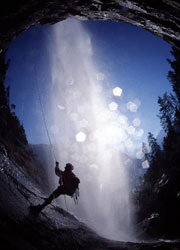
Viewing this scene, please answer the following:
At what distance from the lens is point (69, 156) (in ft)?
396

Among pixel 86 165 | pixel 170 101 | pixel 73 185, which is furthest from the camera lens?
pixel 86 165

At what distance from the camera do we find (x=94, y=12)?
23.9 ft

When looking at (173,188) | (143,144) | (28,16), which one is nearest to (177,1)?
(28,16)

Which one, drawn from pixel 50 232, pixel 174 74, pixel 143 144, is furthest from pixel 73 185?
pixel 143 144

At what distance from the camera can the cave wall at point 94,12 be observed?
515 centimetres

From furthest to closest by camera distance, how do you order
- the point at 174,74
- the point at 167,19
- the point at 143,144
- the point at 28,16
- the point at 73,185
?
the point at 143,144 < the point at 174,74 < the point at 73,185 < the point at 28,16 < the point at 167,19

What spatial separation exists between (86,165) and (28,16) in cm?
11426

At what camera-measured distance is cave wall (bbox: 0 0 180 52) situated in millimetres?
5152

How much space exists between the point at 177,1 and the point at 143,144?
226 ft

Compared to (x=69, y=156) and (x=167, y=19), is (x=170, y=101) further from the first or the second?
(x=69, y=156)

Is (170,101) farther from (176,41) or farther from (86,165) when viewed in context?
(86,165)

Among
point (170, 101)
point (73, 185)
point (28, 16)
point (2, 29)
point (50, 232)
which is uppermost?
point (170, 101)

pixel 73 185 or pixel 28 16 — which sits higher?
pixel 28 16

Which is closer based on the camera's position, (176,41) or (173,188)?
(176,41)
